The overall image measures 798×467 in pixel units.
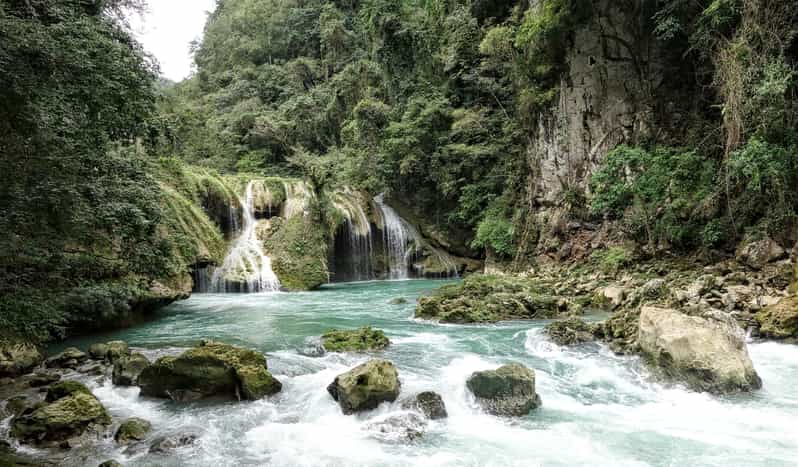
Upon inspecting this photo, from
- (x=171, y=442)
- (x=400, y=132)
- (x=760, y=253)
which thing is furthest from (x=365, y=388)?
(x=400, y=132)

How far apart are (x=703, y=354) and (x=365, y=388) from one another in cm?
420

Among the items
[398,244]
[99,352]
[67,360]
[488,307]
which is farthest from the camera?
[398,244]

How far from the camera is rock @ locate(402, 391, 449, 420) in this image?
543 centimetres

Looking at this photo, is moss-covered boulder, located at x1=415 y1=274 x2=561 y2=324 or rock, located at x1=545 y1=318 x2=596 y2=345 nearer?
rock, located at x1=545 y1=318 x2=596 y2=345

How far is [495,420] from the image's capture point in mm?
5395

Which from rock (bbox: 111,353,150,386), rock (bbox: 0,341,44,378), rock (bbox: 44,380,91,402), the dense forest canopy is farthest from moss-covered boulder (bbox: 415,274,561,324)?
rock (bbox: 0,341,44,378)

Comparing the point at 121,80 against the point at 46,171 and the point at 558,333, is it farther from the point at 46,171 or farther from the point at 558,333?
the point at 558,333

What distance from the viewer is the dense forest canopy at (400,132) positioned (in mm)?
4551

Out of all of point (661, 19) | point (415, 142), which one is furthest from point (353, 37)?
point (661, 19)

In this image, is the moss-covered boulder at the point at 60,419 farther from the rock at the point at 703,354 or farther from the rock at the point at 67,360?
the rock at the point at 703,354

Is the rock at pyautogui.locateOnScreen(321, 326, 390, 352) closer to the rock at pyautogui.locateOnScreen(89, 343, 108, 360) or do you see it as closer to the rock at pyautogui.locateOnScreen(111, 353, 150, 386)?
Answer: the rock at pyautogui.locateOnScreen(111, 353, 150, 386)

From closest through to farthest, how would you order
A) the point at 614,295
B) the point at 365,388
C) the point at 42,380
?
1. the point at 365,388
2. the point at 42,380
3. the point at 614,295

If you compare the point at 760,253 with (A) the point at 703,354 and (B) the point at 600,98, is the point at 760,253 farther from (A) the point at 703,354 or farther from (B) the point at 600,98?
(B) the point at 600,98

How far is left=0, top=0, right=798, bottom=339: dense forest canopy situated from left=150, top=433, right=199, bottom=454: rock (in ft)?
4.83
